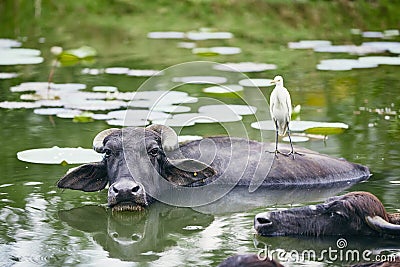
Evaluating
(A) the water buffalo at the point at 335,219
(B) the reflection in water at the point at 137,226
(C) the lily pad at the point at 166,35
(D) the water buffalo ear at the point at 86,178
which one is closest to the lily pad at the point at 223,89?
(D) the water buffalo ear at the point at 86,178

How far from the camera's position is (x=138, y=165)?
7.70m

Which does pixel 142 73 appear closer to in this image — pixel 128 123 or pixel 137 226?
pixel 128 123

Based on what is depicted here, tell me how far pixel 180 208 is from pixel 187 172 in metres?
0.30

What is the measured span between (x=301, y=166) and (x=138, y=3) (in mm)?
14888

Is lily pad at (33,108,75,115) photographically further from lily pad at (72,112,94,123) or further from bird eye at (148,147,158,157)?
bird eye at (148,147,158,157)

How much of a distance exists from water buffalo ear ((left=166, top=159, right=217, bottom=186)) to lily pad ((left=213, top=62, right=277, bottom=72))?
560cm

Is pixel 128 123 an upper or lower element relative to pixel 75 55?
lower

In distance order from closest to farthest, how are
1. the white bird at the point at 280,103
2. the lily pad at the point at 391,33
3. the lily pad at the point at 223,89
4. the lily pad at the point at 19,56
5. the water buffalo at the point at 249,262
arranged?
the water buffalo at the point at 249,262 → the white bird at the point at 280,103 → the lily pad at the point at 223,89 → the lily pad at the point at 19,56 → the lily pad at the point at 391,33

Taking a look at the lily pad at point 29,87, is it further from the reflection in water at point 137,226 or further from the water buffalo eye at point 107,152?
the reflection in water at point 137,226

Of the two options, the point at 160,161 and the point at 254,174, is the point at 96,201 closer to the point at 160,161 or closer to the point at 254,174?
the point at 160,161

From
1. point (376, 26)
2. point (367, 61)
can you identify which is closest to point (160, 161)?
point (367, 61)

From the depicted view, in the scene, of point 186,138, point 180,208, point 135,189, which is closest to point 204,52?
point 186,138

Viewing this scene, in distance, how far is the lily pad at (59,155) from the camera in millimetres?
8781

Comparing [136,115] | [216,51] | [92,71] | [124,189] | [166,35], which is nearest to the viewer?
[124,189]
